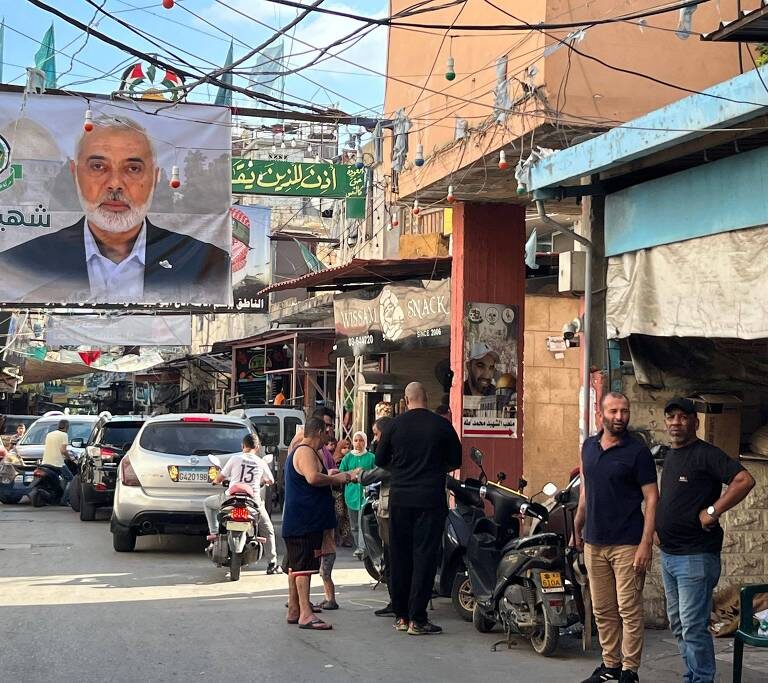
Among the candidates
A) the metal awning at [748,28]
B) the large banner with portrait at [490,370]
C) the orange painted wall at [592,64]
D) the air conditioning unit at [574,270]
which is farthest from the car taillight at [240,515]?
the metal awning at [748,28]

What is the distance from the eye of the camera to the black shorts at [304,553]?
9555 mm

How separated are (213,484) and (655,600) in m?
5.86

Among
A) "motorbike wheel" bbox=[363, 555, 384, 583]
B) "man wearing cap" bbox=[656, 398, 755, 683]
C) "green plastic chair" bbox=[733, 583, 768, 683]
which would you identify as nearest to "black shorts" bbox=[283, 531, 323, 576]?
"motorbike wheel" bbox=[363, 555, 384, 583]

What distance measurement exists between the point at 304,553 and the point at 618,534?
3.00 meters

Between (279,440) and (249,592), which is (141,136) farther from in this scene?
(249,592)

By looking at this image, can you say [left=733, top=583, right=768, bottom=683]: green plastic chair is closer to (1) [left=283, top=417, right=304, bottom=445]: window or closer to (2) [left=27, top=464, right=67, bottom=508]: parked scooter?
(1) [left=283, top=417, right=304, bottom=445]: window

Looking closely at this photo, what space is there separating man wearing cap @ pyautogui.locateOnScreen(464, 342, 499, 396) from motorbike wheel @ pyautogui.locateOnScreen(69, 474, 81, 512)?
29.1ft

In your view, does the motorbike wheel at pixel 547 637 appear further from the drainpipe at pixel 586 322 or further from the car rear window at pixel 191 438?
the car rear window at pixel 191 438

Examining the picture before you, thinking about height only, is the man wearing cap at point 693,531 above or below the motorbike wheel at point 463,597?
above

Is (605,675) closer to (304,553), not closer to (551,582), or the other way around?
(551,582)

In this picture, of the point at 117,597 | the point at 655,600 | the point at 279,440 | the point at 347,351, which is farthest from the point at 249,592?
the point at 279,440

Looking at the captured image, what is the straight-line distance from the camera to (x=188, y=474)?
1422cm

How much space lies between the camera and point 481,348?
48.2 feet

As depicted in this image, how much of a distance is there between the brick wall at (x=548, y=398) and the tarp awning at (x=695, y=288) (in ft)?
23.6
